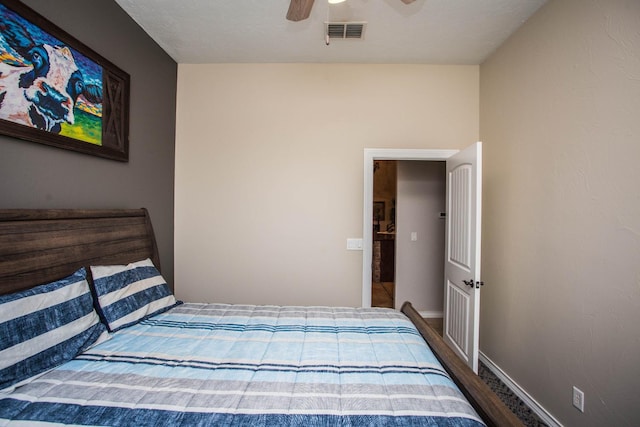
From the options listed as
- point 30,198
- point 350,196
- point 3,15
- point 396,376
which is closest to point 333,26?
point 350,196

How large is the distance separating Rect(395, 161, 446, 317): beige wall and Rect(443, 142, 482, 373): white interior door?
113 centimetres

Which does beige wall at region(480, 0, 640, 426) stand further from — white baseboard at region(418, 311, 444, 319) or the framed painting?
the framed painting

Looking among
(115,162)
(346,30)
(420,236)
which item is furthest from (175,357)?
(420,236)

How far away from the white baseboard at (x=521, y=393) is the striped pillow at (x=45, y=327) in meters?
2.78

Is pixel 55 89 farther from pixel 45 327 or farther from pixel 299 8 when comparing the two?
pixel 299 8

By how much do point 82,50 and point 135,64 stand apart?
1.77 feet

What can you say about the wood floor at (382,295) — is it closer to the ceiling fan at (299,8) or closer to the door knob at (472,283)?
the door knob at (472,283)

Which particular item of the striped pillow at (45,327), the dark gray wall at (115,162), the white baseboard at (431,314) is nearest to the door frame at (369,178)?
the white baseboard at (431,314)

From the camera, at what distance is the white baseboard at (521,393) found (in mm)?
1801

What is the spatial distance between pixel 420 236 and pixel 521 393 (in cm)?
205

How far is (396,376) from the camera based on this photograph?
45.4 inches

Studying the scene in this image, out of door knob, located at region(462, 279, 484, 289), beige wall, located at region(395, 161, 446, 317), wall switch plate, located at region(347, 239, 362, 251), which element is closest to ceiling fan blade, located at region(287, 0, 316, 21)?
wall switch plate, located at region(347, 239, 362, 251)

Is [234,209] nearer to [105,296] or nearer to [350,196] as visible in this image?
[350,196]

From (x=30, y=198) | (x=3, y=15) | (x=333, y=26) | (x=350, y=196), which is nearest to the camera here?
(x=3, y=15)
